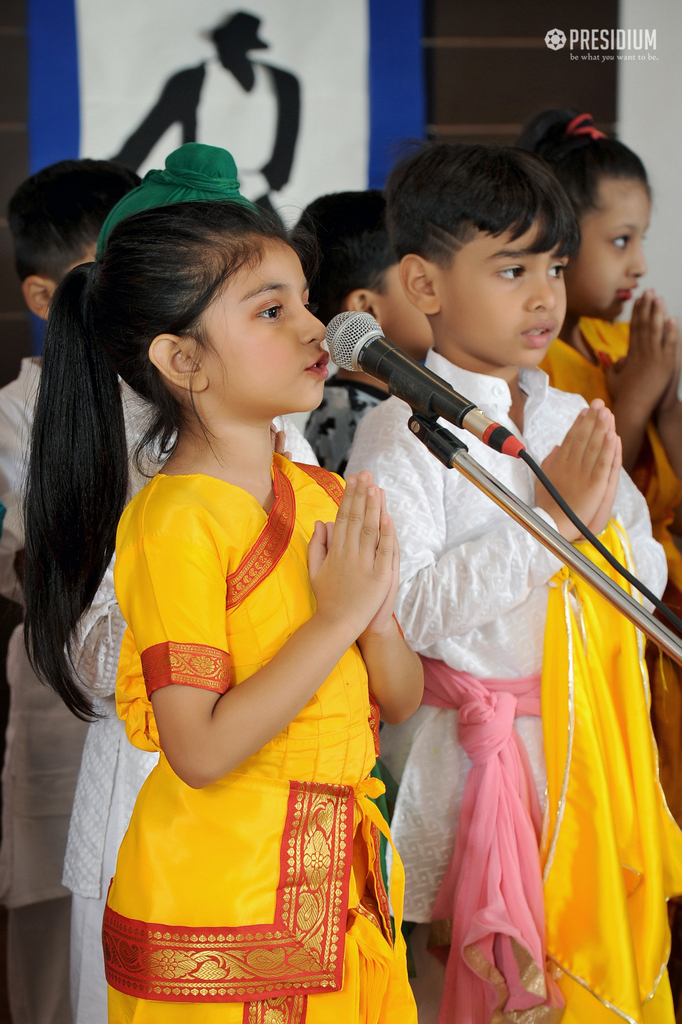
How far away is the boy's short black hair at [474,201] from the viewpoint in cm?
140

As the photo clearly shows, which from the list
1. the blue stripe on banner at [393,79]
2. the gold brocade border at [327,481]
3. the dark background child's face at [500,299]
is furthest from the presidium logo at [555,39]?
the gold brocade border at [327,481]

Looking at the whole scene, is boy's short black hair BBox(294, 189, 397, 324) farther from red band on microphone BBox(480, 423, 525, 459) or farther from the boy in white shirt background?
red band on microphone BBox(480, 423, 525, 459)

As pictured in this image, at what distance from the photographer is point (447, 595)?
1.27 metres

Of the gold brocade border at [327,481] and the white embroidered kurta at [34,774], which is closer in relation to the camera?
the gold brocade border at [327,481]

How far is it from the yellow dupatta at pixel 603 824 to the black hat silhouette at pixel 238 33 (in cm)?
155

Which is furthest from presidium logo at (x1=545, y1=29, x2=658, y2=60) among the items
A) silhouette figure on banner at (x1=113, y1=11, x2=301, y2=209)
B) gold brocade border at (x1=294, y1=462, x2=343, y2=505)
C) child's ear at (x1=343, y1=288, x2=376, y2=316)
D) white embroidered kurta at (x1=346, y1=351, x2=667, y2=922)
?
gold brocade border at (x1=294, y1=462, x2=343, y2=505)

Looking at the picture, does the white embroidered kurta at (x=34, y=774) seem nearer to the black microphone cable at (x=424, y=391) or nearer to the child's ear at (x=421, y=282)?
the child's ear at (x=421, y=282)

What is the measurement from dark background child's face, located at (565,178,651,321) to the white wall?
12.9 inches

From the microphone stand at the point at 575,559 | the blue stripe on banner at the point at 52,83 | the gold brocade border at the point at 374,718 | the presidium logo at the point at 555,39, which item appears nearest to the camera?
the microphone stand at the point at 575,559

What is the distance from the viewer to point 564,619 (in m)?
1.32

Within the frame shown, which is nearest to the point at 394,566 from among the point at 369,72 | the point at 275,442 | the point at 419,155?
the point at 275,442

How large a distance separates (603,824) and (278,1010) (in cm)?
54

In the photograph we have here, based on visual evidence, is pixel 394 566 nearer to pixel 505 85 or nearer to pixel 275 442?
pixel 275 442

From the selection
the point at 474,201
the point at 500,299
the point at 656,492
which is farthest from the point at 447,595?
the point at 656,492
